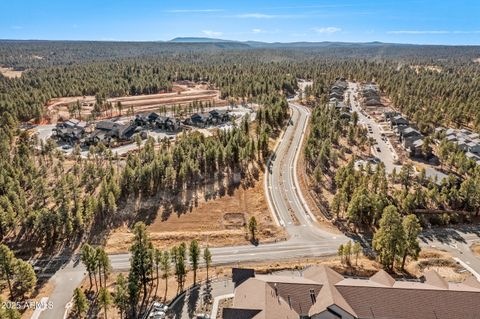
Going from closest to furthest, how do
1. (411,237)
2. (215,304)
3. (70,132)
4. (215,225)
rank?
(215,304) → (411,237) → (215,225) → (70,132)

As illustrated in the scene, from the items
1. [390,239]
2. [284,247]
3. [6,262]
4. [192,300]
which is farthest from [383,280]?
[6,262]

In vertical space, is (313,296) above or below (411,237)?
below

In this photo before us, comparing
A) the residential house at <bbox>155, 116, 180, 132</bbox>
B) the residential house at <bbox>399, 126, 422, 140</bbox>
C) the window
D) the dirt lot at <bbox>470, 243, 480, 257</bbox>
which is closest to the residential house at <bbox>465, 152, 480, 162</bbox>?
the residential house at <bbox>399, 126, 422, 140</bbox>

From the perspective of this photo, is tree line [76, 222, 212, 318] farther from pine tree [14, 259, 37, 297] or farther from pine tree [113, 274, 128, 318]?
pine tree [14, 259, 37, 297]

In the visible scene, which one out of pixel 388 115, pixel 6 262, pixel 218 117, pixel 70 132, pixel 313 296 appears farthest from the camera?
pixel 218 117

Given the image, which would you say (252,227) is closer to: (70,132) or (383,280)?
(383,280)
